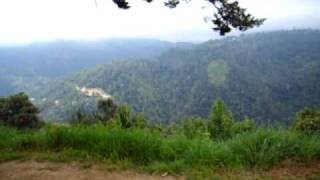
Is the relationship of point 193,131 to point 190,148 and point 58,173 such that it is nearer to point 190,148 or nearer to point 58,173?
point 190,148

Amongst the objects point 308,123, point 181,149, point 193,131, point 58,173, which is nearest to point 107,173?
point 58,173

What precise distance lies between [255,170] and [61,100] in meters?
197

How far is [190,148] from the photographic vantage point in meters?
7.19

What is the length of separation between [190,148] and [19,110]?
3122 cm

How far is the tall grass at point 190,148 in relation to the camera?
690 centimetres

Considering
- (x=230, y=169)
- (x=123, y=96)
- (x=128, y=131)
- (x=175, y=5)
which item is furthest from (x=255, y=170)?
(x=123, y=96)

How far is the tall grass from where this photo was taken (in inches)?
272

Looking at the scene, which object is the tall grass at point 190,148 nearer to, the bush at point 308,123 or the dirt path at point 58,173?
the dirt path at point 58,173

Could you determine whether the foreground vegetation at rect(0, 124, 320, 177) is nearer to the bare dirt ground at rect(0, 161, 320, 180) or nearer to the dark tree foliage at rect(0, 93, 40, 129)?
the bare dirt ground at rect(0, 161, 320, 180)

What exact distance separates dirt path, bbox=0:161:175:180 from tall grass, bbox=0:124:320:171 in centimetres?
38

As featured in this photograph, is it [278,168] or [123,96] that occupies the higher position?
[278,168]

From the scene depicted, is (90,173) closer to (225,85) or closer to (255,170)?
(255,170)

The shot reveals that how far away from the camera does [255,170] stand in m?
6.64

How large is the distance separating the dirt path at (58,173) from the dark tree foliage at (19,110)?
1077 inches
